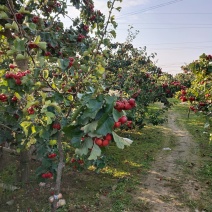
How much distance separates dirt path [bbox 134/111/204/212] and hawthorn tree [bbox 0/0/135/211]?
1.55m

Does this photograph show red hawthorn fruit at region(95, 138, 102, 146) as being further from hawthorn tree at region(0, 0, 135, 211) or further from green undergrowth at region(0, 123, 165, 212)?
green undergrowth at region(0, 123, 165, 212)

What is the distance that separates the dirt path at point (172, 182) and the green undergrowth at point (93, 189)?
275mm

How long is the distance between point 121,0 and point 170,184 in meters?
4.60

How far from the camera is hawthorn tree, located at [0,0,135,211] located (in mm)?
1875

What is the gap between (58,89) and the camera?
293 centimetres

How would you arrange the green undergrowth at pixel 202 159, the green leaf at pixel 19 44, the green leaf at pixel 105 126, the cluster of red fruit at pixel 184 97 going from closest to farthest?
1. the green leaf at pixel 105 126
2. the green leaf at pixel 19 44
3. the green undergrowth at pixel 202 159
4. the cluster of red fruit at pixel 184 97

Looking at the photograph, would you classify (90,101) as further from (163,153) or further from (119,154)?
(163,153)

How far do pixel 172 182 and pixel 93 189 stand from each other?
6.63 ft

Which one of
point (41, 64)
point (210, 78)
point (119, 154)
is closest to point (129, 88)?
point (119, 154)

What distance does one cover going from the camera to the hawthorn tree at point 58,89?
1875mm

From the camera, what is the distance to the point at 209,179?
6473mm

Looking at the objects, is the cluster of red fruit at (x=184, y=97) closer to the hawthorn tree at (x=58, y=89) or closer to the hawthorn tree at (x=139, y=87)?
the hawthorn tree at (x=139, y=87)

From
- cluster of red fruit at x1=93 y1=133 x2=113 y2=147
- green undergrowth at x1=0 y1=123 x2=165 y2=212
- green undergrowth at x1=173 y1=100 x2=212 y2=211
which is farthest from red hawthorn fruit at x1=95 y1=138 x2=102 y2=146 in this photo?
green undergrowth at x1=173 y1=100 x2=212 y2=211

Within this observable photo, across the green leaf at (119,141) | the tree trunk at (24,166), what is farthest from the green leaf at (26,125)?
the tree trunk at (24,166)
